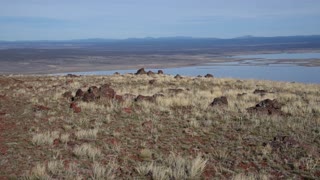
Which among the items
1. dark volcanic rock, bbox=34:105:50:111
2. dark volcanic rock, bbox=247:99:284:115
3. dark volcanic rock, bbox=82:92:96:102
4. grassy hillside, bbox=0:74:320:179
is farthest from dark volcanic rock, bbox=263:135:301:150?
dark volcanic rock, bbox=82:92:96:102

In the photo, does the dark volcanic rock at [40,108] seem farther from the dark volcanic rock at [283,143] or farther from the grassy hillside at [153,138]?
the dark volcanic rock at [283,143]

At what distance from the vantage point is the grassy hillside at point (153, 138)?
8.62 metres

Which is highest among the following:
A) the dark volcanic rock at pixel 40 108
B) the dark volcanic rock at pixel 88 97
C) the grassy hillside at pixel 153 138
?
the dark volcanic rock at pixel 88 97

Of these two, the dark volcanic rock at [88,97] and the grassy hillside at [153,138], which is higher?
the dark volcanic rock at [88,97]

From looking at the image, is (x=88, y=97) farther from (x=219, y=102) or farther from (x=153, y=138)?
(x=153, y=138)

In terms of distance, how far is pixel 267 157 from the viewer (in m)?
9.49

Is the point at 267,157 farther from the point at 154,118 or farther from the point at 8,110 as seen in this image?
the point at 8,110

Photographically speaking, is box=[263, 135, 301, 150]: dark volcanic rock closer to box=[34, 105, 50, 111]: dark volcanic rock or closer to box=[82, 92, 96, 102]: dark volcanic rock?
box=[34, 105, 50, 111]: dark volcanic rock

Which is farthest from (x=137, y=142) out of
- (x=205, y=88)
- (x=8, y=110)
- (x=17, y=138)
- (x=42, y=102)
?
(x=205, y=88)

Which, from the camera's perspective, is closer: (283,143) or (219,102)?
(283,143)

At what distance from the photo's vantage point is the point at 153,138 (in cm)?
1109

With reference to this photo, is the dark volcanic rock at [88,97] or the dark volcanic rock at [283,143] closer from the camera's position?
the dark volcanic rock at [283,143]

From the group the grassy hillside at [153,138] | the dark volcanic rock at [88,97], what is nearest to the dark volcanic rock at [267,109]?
the grassy hillside at [153,138]

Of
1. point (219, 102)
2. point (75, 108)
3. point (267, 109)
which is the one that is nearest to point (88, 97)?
point (75, 108)
